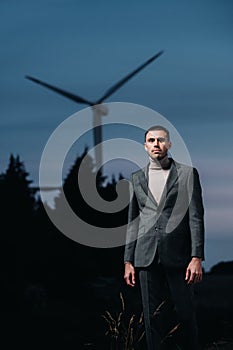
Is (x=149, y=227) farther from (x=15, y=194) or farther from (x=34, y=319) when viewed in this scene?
(x=15, y=194)

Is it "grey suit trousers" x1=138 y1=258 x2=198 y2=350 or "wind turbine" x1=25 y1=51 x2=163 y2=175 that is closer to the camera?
"grey suit trousers" x1=138 y1=258 x2=198 y2=350

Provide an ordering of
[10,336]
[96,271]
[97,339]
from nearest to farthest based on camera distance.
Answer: [97,339] → [10,336] → [96,271]

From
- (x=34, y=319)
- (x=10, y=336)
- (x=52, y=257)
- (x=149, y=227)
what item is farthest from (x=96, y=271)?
(x=149, y=227)

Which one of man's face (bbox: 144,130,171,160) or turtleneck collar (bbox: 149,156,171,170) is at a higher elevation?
man's face (bbox: 144,130,171,160)

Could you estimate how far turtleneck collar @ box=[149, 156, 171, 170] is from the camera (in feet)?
30.4

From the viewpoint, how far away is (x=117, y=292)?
27562 millimetres

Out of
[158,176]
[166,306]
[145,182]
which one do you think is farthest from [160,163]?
[166,306]

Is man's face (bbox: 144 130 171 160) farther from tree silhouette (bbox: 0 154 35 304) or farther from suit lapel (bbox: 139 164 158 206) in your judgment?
tree silhouette (bbox: 0 154 35 304)

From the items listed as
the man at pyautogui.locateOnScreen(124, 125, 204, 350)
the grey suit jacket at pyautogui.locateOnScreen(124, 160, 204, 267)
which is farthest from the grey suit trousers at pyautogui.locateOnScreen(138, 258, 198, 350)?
the grey suit jacket at pyautogui.locateOnScreen(124, 160, 204, 267)

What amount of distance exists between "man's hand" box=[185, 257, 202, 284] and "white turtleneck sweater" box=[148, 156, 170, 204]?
0.81 metres

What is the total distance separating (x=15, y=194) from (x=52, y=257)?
169 inches

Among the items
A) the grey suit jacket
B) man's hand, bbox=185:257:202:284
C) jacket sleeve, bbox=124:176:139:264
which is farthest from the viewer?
jacket sleeve, bbox=124:176:139:264

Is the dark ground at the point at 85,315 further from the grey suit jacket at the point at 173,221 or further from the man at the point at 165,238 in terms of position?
the grey suit jacket at the point at 173,221

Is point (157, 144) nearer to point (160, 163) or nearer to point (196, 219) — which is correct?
point (160, 163)
